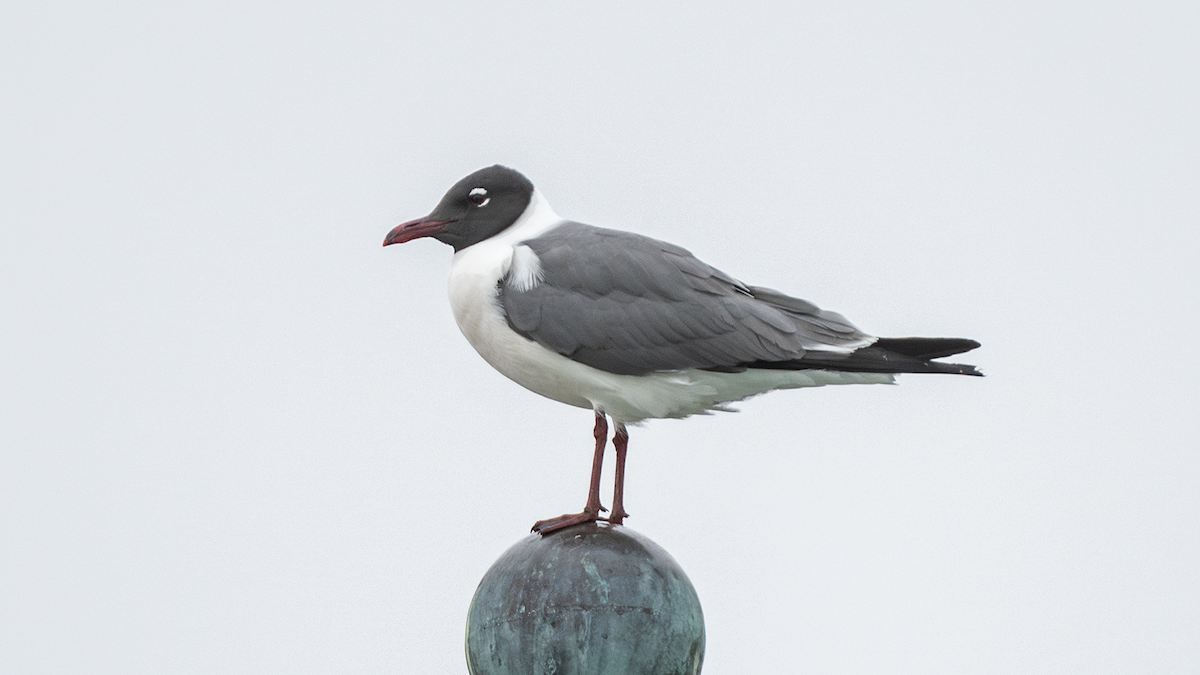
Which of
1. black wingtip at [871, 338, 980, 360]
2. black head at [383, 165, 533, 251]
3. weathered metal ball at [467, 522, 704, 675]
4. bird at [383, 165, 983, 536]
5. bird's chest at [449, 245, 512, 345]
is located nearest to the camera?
weathered metal ball at [467, 522, 704, 675]

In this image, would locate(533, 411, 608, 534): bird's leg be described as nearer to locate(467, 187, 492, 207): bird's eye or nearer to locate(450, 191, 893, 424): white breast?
locate(450, 191, 893, 424): white breast

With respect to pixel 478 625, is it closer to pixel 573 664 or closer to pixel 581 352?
pixel 573 664

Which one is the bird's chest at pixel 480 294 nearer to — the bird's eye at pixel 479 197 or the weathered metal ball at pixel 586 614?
the bird's eye at pixel 479 197

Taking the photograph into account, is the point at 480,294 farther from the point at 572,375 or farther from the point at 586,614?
the point at 586,614

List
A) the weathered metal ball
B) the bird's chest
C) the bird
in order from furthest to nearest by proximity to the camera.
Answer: the bird's chest → the bird → the weathered metal ball

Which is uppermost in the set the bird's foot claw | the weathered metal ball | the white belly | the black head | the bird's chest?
the black head

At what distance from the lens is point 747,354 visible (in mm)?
7055

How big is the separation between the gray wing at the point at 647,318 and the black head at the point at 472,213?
1.54 feet

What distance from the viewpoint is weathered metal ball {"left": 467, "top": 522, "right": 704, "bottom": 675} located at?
609cm

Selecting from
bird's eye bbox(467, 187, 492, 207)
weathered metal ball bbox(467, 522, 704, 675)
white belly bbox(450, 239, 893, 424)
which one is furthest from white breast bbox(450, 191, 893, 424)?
weathered metal ball bbox(467, 522, 704, 675)

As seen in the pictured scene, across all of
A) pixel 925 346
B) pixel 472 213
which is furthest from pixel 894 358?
pixel 472 213

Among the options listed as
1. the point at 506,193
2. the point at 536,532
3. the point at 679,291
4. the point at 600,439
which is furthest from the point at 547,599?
the point at 506,193

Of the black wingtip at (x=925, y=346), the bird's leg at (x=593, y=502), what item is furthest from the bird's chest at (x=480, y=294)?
the black wingtip at (x=925, y=346)

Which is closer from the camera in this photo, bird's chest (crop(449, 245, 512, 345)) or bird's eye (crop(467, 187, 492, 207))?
A: bird's chest (crop(449, 245, 512, 345))
